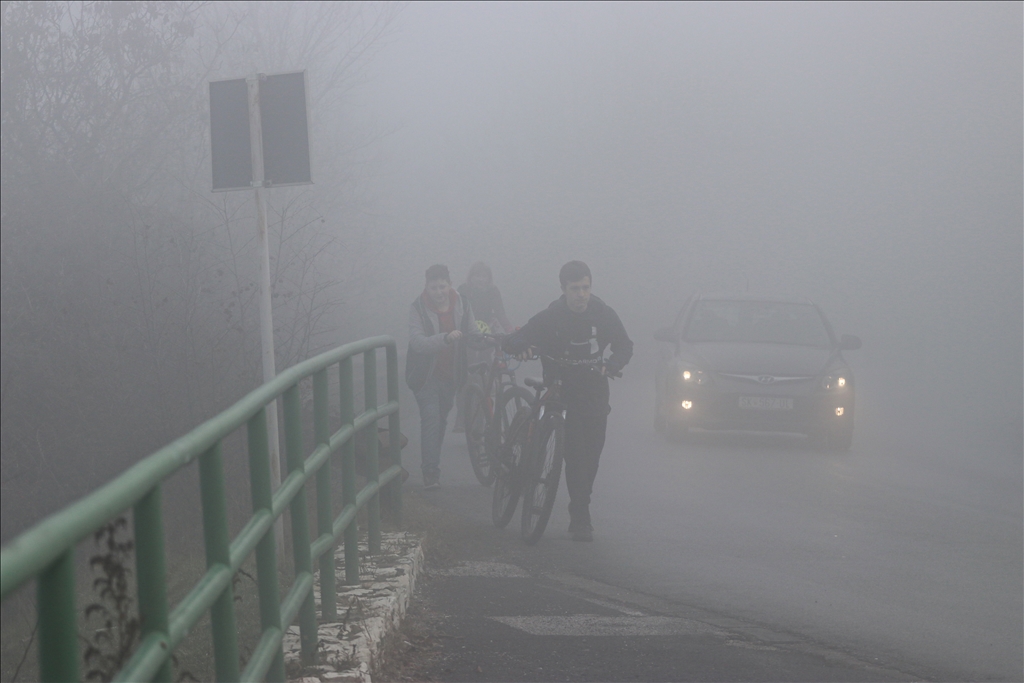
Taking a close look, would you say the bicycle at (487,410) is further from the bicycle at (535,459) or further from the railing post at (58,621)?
the railing post at (58,621)

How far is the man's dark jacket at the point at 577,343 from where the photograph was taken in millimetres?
8422

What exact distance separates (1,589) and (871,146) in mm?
44814

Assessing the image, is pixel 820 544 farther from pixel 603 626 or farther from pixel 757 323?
pixel 757 323

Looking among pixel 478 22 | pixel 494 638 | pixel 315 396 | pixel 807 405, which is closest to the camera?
pixel 315 396

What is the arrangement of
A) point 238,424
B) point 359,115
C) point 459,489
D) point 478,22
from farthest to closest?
point 478,22
point 359,115
point 459,489
point 238,424

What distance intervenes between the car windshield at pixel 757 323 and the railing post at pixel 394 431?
792cm

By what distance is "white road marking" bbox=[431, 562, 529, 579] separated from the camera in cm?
692

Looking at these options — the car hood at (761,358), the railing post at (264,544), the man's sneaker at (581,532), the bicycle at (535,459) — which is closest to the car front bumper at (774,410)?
the car hood at (761,358)

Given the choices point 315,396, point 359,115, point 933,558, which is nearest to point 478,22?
point 359,115

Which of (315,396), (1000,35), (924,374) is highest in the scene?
(1000,35)

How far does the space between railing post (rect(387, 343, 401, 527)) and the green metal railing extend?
24.7 inches

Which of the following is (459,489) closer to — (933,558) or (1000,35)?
(933,558)

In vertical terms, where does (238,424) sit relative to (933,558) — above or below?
above

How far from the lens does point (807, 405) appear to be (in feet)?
43.4
